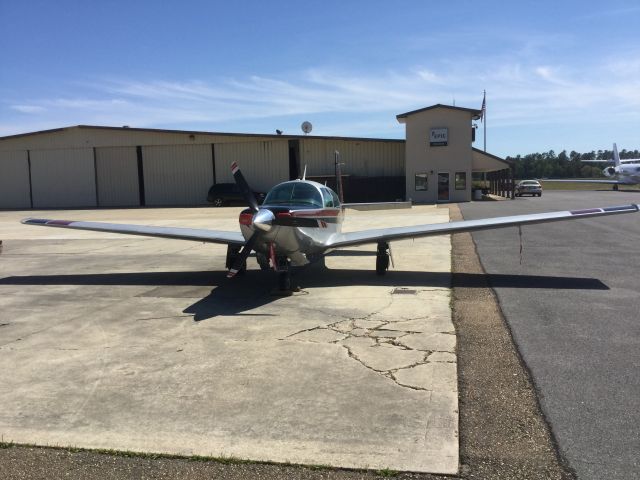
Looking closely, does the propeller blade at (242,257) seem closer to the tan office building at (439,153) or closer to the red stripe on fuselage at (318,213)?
the red stripe on fuselage at (318,213)

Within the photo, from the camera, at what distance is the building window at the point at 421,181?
41219 mm

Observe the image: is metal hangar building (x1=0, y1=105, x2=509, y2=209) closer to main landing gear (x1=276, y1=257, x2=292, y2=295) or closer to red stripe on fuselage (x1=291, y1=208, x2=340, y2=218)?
red stripe on fuselage (x1=291, y1=208, x2=340, y2=218)

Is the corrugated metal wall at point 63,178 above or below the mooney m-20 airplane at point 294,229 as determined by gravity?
above

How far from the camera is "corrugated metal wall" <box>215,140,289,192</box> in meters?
45.4

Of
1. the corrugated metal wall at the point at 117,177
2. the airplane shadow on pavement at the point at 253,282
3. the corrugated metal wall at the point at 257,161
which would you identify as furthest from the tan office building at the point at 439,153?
the airplane shadow on pavement at the point at 253,282

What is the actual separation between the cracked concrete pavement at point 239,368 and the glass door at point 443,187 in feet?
102

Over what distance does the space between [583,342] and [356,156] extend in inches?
1552

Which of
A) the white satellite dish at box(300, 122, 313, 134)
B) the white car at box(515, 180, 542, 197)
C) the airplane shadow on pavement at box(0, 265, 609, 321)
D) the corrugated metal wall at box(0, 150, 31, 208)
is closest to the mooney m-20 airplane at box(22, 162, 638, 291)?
the airplane shadow on pavement at box(0, 265, 609, 321)

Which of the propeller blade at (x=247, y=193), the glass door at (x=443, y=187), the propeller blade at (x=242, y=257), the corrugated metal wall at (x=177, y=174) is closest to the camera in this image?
the propeller blade at (x=242, y=257)

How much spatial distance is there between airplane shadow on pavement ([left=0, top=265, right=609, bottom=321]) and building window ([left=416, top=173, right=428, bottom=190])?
29.9 m

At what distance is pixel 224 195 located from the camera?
43094 millimetres

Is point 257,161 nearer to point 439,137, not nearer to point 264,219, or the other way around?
point 439,137

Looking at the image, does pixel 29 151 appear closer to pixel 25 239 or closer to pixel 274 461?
pixel 25 239

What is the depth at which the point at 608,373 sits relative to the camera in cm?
532
